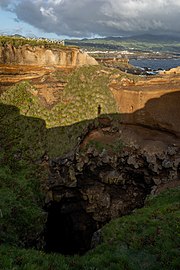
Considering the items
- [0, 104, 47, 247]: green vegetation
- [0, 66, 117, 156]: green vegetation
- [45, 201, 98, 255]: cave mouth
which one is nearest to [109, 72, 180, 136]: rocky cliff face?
[0, 66, 117, 156]: green vegetation

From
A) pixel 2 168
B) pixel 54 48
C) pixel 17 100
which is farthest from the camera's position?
pixel 54 48

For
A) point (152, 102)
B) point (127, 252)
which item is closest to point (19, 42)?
point (152, 102)

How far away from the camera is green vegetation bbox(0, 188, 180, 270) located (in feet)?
49.6

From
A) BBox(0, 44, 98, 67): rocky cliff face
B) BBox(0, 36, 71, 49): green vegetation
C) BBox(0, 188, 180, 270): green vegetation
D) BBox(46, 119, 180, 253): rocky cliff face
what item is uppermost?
BBox(0, 36, 71, 49): green vegetation

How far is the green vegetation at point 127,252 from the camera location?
15133 mm

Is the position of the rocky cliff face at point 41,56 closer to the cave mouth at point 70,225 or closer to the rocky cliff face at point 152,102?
the rocky cliff face at point 152,102

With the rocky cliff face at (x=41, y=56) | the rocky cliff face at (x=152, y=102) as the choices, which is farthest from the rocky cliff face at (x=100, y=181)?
the rocky cliff face at (x=41, y=56)

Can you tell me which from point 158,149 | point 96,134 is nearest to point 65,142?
point 96,134

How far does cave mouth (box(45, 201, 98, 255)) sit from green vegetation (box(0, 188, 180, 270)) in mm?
11635

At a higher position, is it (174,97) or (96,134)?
(174,97)

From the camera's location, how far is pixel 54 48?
38.2 m

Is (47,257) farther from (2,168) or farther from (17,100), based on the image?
(17,100)

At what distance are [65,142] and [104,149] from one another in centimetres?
416

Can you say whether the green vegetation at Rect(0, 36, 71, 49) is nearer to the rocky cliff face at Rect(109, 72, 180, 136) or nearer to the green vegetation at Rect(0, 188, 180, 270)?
the rocky cliff face at Rect(109, 72, 180, 136)
